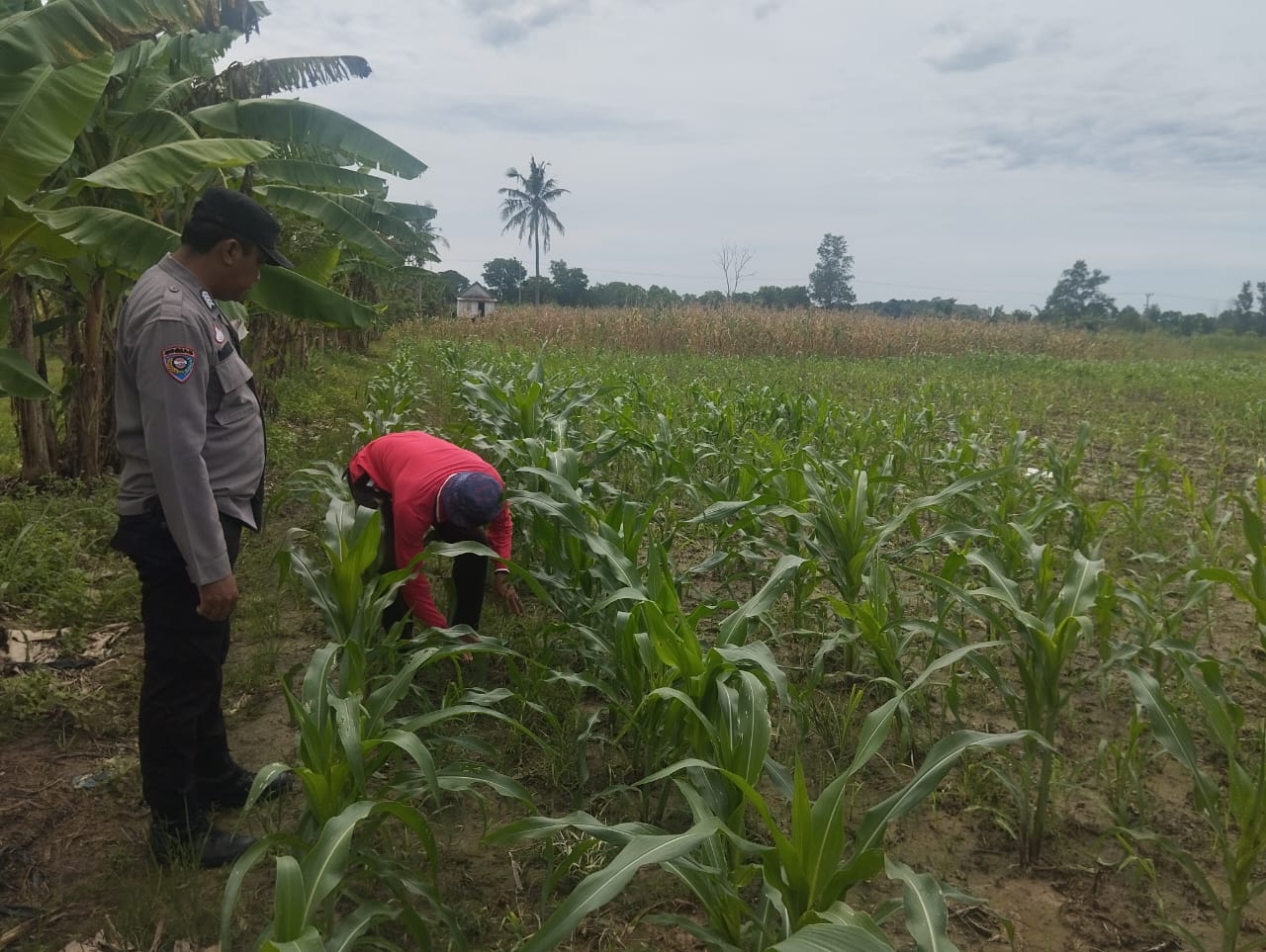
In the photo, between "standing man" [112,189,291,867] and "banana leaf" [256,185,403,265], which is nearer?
"standing man" [112,189,291,867]

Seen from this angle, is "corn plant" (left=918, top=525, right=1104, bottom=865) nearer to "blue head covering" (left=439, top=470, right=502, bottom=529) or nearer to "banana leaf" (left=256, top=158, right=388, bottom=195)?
"blue head covering" (left=439, top=470, right=502, bottom=529)

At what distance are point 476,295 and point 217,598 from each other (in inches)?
2509

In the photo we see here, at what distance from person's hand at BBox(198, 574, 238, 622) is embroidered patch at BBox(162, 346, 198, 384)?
0.57 m

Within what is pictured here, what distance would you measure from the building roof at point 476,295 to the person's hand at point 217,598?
6039 cm

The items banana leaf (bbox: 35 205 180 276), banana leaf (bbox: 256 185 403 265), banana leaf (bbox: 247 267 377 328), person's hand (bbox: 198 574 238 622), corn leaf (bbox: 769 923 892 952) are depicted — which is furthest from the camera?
banana leaf (bbox: 256 185 403 265)

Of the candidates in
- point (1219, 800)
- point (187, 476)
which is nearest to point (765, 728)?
point (1219, 800)

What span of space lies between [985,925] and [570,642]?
69.7 inches

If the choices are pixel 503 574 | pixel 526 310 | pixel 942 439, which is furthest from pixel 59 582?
pixel 526 310

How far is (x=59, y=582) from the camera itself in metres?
4.51

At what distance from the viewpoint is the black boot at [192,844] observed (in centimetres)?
248

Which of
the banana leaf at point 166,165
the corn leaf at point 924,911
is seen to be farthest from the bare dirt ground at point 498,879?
the banana leaf at point 166,165

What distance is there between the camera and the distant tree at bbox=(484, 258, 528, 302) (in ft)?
246

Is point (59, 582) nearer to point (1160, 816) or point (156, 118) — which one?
point (156, 118)

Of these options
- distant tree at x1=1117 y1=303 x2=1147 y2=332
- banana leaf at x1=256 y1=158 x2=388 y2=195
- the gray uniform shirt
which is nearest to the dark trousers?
the gray uniform shirt
